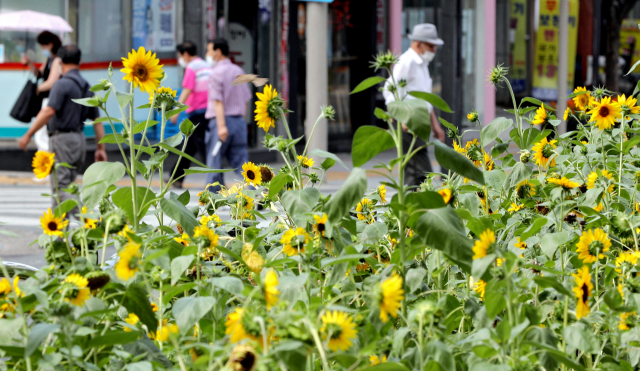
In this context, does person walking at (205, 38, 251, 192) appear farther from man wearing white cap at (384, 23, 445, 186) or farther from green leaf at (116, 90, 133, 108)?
green leaf at (116, 90, 133, 108)

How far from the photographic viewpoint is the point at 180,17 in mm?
12281

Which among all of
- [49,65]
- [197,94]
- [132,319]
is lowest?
[132,319]

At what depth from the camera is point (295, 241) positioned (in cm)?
175

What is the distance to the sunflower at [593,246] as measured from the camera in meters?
1.76

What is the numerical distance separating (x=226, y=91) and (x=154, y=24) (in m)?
4.49

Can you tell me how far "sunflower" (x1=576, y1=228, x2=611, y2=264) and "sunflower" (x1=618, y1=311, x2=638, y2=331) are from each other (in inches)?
8.4

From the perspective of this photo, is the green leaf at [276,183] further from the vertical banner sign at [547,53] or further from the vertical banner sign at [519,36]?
the vertical banner sign at [519,36]

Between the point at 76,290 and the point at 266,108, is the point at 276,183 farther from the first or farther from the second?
the point at 76,290

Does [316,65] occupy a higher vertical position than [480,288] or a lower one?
higher

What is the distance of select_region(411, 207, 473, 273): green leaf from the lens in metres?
1.52

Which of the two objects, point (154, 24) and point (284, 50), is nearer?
point (154, 24)

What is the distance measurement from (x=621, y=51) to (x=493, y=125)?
22.1 metres

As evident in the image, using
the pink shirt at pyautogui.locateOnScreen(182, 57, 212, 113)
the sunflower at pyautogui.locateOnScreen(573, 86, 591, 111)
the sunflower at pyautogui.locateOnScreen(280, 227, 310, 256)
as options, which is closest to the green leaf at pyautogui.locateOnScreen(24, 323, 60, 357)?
the sunflower at pyautogui.locateOnScreen(280, 227, 310, 256)

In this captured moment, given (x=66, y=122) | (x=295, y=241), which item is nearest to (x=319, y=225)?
(x=295, y=241)
